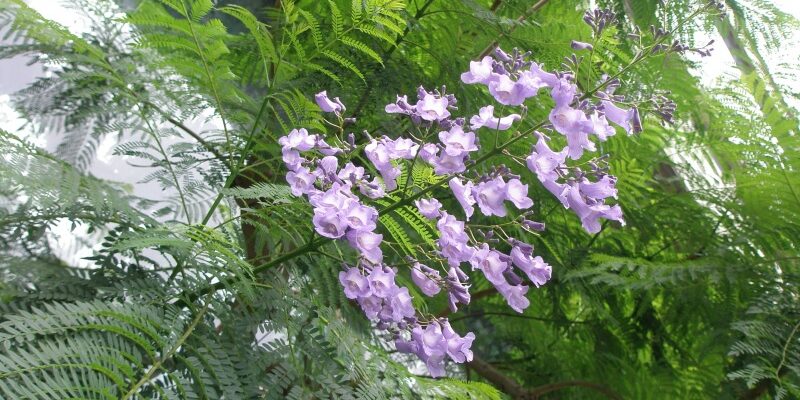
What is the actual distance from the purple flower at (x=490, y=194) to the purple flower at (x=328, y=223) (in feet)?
0.42

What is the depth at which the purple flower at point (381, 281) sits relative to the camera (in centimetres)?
76

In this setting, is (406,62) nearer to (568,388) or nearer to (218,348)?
(218,348)

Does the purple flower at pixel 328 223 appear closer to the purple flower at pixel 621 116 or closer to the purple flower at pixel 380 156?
the purple flower at pixel 380 156

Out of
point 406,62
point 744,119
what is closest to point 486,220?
point 406,62

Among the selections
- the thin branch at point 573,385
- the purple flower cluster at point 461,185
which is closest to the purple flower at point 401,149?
the purple flower cluster at point 461,185

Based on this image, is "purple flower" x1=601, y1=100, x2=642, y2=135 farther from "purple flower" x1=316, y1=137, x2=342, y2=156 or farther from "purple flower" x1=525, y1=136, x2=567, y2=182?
"purple flower" x1=316, y1=137, x2=342, y2=156

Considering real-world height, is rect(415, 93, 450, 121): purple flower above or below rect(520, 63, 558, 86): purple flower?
below

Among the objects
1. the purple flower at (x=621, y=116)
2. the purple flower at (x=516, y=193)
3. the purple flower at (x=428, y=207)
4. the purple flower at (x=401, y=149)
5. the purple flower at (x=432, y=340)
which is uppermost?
the purple flower at (x=621, y=116)

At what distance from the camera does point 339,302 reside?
96 cm

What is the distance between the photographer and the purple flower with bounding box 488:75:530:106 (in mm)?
775

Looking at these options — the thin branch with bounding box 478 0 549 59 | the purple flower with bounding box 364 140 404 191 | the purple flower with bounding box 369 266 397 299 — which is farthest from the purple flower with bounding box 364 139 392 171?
the thin branch with bounding box 478 0 549 59

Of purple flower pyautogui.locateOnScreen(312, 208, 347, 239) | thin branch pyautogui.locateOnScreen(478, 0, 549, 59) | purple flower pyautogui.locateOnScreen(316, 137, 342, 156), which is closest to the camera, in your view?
purple flower pyautogui.locateOnScreen(312, 208, 347, 239)

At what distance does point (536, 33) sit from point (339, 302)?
0.51m

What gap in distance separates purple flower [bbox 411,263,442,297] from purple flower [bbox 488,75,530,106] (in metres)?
0.18
